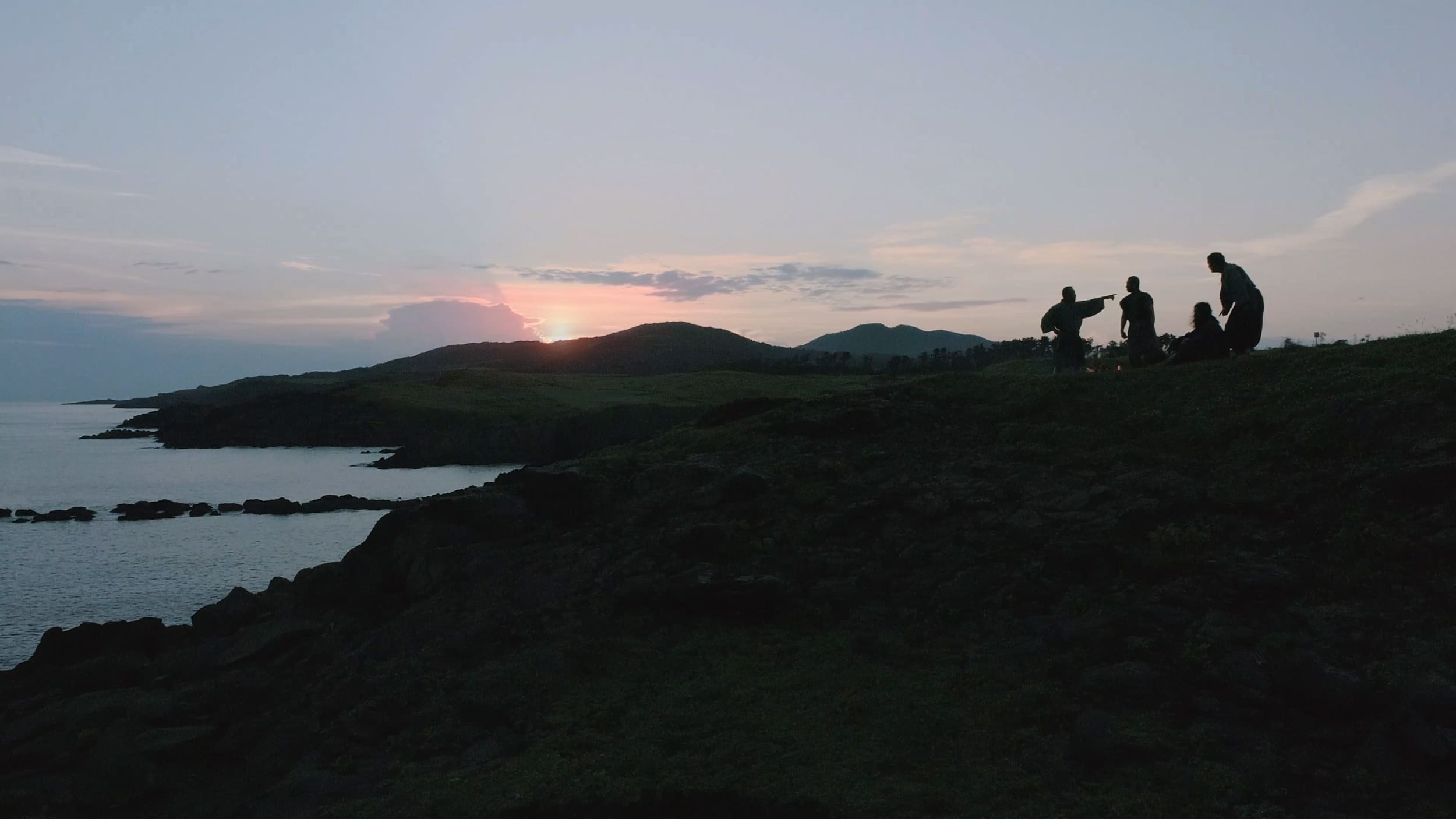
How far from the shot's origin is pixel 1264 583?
1438 centimetres

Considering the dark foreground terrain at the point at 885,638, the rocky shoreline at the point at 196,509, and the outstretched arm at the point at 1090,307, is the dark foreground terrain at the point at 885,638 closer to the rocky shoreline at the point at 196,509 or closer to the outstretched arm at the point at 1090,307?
the outstretched arm at the point at 1090,307

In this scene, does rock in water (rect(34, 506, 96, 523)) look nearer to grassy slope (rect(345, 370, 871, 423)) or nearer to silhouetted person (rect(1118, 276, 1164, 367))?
grassy slope (rect(345, 370, 871, 423))

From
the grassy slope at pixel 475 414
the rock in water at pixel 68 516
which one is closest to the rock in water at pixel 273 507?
the rock in water at pixel 68 516

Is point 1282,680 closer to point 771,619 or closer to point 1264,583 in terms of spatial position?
point 1264,583

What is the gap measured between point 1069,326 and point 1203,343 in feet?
12.8

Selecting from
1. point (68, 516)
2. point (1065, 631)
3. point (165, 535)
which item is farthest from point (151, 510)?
point (1065, 631)

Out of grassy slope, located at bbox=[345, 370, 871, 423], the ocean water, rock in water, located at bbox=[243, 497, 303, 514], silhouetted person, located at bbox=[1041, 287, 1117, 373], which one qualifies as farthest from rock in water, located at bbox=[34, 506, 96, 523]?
silhouetted person, located at bbox=[1041, 287, 1117, 373]

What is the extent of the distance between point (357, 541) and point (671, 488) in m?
43.9

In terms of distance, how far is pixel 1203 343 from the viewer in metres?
26.4

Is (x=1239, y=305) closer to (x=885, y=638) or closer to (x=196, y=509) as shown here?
(x=885, y=638)

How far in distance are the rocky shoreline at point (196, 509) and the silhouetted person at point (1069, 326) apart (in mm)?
57184

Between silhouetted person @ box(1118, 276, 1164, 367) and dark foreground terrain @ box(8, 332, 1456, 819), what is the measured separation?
298 centimetres

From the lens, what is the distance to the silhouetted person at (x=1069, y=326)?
28.7 m

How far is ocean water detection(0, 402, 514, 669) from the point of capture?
4359 centimetres
